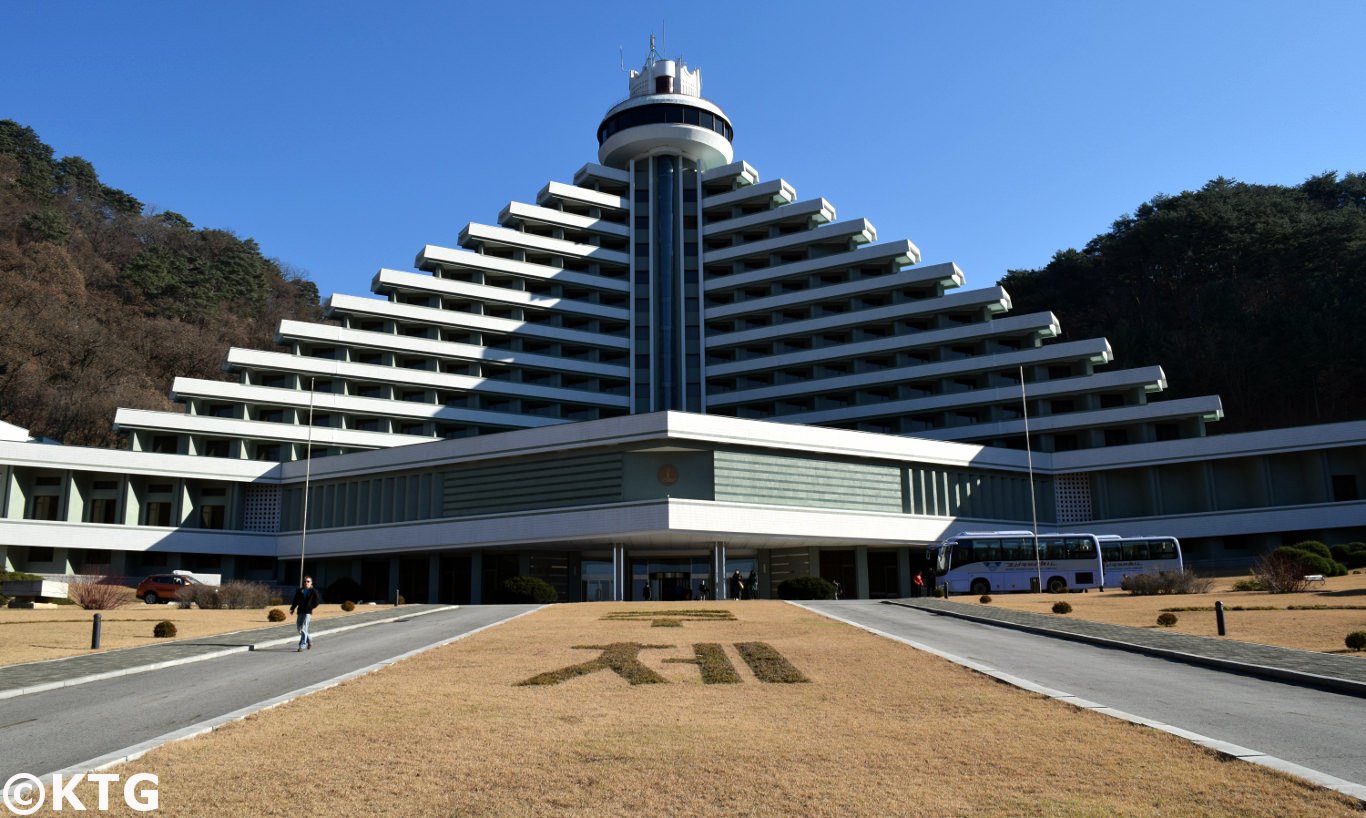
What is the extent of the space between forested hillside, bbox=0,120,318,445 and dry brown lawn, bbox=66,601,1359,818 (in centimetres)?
8498

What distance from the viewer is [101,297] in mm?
100250

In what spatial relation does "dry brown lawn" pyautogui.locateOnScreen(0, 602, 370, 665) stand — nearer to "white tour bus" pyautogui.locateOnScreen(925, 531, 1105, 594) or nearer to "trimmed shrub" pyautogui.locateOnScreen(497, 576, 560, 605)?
"trimmed shrub" pyautogui.locateOnScreen(497, 576, 560, 605)

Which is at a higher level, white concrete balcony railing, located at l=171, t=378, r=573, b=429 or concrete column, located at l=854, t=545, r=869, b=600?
white concrete balcony railing, located at l=171, t=378, r=573, b=429

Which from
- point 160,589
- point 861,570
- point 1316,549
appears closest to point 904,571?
point 861,570

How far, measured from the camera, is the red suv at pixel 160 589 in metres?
53.1

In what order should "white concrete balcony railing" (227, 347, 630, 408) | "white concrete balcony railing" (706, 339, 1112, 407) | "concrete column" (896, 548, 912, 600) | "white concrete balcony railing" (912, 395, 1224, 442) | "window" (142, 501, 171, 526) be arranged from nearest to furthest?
"concrete column" (896, 548, 912, 600), "window" (142, 501, 171, 526), "white concrete balcony railing" (912, 395, 1224, 442), "white concrete balcony railing" (706, 339, 1112, 407), "white concrete balcony railing" (227, 347, 630, 408)

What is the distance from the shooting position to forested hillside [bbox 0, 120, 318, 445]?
8856 cm

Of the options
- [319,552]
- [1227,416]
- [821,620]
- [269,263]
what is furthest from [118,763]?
[269,263]

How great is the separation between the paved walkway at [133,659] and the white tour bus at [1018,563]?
34.9 m

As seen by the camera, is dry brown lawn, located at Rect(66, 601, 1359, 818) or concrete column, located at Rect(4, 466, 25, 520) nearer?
dry brown lawn, located at Rect(66, 601, 1359, 818)

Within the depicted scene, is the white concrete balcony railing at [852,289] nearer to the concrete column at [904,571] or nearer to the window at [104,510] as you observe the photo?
the concrete column at [904,571]

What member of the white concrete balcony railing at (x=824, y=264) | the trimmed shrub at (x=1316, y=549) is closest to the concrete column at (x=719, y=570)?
the trimmed shrub at (x=1316, y=549)

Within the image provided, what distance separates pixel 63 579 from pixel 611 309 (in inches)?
1822

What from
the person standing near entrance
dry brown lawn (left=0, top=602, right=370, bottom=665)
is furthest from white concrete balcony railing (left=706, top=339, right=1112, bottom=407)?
the person standing near entrance
